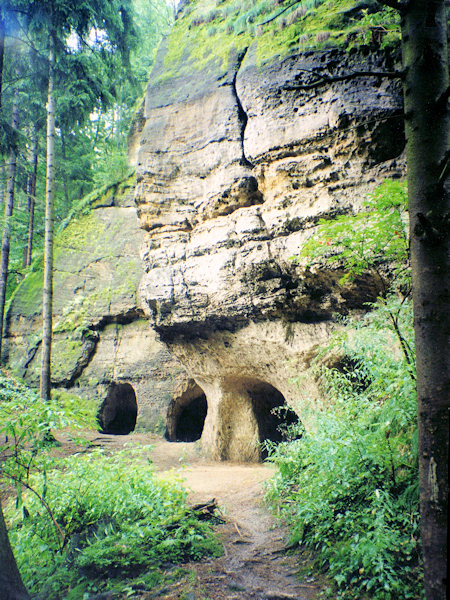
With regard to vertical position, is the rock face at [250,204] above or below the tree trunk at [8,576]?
above

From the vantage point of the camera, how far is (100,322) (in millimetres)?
13742

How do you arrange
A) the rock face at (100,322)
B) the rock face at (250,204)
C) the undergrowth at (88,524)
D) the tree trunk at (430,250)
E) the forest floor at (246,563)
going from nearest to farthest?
1. the tree trunk at (430,250)
2. the forest floor at (246,563)
3. the undergrowth at (88,524)
4. the rock face at (250,204)
5. the rock face at (100,322)

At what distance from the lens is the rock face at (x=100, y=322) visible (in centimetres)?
1271

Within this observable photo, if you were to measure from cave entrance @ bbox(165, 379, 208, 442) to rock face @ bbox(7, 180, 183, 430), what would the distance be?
1.23 feet

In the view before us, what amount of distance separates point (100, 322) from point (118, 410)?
3.17 m

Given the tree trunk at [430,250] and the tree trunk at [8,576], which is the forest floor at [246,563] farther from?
the tree trunk at [430,250]

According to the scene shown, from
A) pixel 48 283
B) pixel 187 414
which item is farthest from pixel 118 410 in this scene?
pixel 48 283

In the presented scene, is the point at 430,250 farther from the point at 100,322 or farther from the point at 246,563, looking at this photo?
the point at 100,322

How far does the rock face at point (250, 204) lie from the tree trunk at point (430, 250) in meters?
3.68

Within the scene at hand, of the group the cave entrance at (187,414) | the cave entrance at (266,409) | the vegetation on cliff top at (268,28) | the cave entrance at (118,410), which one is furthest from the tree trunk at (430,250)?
the cave entrance at (118,410)

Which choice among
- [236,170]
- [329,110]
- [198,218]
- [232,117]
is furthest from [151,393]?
[329,110]

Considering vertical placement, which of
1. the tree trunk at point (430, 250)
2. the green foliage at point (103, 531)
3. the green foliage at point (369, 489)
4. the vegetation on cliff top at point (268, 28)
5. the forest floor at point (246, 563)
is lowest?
the forest floor at point (246, 563)

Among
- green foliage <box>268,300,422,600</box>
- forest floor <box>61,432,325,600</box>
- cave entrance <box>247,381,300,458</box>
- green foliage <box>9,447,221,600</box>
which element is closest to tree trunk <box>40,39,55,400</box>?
forest floor <box>61,432,325,600</box>

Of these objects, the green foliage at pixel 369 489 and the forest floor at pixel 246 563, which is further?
the forest floor at pixel 246 563
